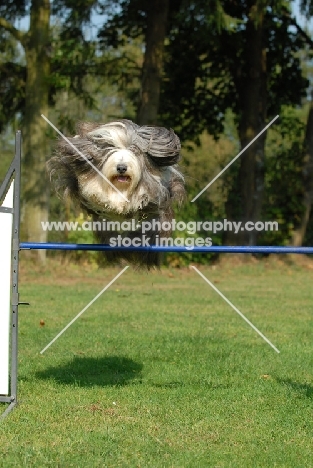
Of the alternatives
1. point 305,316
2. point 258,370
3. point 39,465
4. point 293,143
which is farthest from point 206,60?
point 39,465

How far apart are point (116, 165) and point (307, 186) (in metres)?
13.8

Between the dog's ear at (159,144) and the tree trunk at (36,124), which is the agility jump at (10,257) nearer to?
the dog's ear at (159,144)

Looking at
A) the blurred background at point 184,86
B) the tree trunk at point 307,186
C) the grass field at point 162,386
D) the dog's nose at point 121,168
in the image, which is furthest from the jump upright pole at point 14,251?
the tree trunk at point 307,186

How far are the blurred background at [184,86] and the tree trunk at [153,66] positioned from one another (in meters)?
0.02

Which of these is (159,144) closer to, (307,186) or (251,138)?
(251,138)

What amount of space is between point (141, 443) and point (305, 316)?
595 cm

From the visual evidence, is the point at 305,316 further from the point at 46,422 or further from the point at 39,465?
the point at 39,465

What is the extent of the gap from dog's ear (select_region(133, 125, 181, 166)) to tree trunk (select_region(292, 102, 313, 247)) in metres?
12.9

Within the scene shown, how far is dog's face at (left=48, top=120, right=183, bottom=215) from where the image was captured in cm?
519

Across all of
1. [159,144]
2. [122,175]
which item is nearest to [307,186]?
[159,144]

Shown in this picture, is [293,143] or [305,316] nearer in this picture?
[305,316]

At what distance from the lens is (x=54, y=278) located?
14.2 meters

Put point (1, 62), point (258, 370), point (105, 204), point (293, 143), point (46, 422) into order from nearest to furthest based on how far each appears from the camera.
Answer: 1. point (46, 422)
2. point (105, 204)
3. point (258, 370)
4. point (1, 62)
5. point (293, 143)

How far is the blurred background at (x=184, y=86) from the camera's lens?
14922 mm
